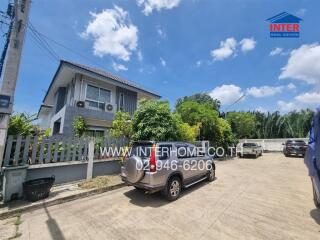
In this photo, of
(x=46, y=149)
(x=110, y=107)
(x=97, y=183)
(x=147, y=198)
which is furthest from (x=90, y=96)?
(x=147, y=198)

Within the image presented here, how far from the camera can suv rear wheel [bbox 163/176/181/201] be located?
17.7ft

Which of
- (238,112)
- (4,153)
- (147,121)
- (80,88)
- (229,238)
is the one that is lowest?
(229,238)

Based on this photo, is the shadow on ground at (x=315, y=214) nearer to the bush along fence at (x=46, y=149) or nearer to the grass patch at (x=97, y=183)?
the grass patch at (x=97, y=183)

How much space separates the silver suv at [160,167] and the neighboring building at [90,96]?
20.7ft

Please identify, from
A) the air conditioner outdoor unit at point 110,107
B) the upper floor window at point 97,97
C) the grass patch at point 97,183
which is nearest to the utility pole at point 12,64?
the grass patch at point 97,183

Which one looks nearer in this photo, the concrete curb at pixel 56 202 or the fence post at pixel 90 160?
the concrete curb at pixel 56 202

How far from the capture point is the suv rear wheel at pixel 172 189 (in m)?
5.40

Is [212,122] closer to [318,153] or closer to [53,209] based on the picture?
[318,153]

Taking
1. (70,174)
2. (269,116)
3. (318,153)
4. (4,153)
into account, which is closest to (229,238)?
(318,153)

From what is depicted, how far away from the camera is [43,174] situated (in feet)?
19.8

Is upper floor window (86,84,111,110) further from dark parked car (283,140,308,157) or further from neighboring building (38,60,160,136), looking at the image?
dark parked car (283,140,308,157)

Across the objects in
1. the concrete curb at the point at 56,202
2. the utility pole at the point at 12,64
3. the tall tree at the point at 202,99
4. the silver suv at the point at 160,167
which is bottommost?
the concrete curb at the point at 56,202

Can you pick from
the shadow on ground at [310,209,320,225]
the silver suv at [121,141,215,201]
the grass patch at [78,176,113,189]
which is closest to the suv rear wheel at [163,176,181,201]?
the silver suv at [121,141,215,201]

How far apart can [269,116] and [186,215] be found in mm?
36380
